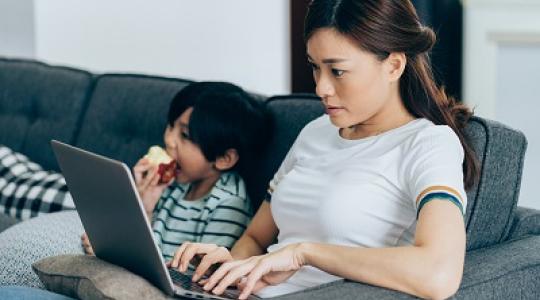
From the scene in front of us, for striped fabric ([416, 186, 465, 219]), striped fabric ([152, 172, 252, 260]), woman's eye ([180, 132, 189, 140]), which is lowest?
striped fabric ([152, 172, 252, 260])

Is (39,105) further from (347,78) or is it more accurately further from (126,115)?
(347,78)

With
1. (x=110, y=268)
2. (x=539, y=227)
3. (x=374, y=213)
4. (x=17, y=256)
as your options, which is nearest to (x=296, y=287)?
(x=374, y=213)

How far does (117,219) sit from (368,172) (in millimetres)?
445

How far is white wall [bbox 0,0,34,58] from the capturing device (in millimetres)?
3949

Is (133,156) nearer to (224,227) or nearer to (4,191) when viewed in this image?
(4,191)

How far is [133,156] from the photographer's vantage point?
8.94 ft

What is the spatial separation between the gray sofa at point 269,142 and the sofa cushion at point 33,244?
1.21ft

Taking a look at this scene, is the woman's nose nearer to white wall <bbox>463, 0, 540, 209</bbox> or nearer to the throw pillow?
the throw pillow

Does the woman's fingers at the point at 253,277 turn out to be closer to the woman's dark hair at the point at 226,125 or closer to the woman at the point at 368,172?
the woman at the point at 368,172

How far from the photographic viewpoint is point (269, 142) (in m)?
2.30

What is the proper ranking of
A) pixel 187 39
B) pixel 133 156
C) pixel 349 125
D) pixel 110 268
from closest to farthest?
pixel 110 268
pixel 349 125
pixel 133 156
pixel 187 39

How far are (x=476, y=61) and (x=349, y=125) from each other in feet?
4.19

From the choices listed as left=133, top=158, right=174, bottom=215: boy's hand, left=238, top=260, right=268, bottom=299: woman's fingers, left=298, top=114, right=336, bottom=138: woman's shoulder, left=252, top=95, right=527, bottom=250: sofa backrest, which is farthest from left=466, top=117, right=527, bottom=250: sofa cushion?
left=133, top=158, right=174, bottom=215: boy's hand

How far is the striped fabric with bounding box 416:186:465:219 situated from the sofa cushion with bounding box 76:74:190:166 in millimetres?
1126
